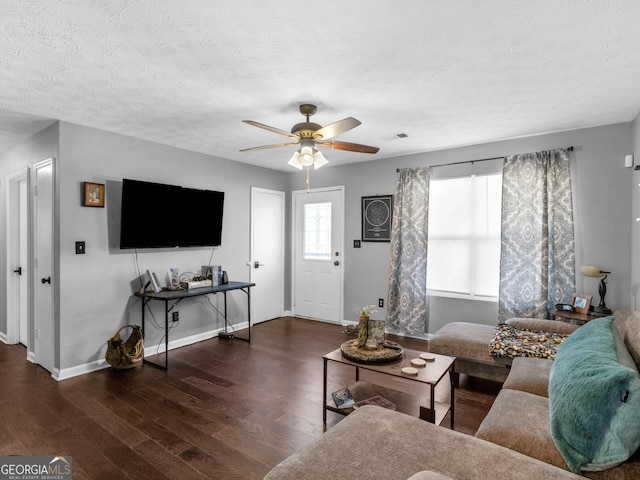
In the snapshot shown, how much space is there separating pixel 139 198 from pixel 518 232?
4.17 metres

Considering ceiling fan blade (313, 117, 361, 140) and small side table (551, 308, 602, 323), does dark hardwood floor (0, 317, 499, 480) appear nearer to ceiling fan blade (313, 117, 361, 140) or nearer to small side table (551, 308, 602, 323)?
small side table (551, 308, 602, 323)

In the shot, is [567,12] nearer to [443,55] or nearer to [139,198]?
[443,55]

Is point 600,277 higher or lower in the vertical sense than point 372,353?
higher

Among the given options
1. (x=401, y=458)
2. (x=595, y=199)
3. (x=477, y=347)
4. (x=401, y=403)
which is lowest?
(x=401, y=403)

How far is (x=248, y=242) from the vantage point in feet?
17.3

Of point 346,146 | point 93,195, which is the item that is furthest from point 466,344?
point 93,195

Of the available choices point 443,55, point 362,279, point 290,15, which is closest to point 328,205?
point 362,279

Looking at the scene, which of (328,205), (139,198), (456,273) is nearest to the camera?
(139,198)

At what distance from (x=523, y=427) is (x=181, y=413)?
2317 mm

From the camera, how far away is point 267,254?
561cm

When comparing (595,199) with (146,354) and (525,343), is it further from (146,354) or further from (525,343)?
(146,354)

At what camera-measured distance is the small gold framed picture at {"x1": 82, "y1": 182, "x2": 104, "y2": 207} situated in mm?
3459

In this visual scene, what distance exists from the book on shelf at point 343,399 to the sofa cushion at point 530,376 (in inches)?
40.6

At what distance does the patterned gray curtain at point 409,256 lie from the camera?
178 inches
